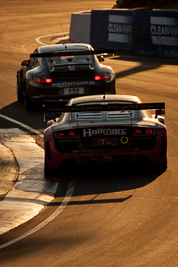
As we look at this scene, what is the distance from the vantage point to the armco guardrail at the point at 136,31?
92.6 feet

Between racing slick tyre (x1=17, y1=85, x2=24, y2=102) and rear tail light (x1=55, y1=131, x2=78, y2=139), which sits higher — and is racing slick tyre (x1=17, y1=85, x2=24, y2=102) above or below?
below

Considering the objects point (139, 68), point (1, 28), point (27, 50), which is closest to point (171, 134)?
point (139, 68)

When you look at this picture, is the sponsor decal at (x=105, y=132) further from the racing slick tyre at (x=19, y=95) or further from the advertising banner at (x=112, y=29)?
the advertising banner at (x=112, y=29)

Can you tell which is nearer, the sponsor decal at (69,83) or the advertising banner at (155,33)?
the sponsor decal at (69,83)

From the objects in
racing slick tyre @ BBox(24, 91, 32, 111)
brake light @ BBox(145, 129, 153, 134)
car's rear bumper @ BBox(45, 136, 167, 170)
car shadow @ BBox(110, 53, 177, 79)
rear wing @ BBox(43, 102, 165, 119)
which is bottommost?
car shadow @ BBox(110, 53, 177, 79)

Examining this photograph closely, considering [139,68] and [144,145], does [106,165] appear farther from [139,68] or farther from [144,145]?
[139,68]

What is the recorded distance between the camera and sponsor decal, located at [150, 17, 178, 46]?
27953mm

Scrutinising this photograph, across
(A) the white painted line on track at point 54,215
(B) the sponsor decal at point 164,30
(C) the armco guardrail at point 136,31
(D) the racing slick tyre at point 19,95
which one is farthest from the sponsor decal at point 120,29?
(A) the white painted line on track at point 54,215

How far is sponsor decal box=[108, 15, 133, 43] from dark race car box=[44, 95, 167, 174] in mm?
18904

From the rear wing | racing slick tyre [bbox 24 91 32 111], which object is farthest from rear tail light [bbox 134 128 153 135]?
racing slick tyre [bbox 24 91 32 111]

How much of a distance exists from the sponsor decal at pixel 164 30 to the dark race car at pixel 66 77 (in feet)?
33.2

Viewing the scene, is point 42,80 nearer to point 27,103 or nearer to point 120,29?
point 27,103

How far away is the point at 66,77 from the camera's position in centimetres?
1764

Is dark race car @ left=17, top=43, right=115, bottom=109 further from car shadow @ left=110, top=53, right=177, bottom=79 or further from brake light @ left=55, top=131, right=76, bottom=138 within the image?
car shadow @ left=110, top=53, right=177, bottom=79
